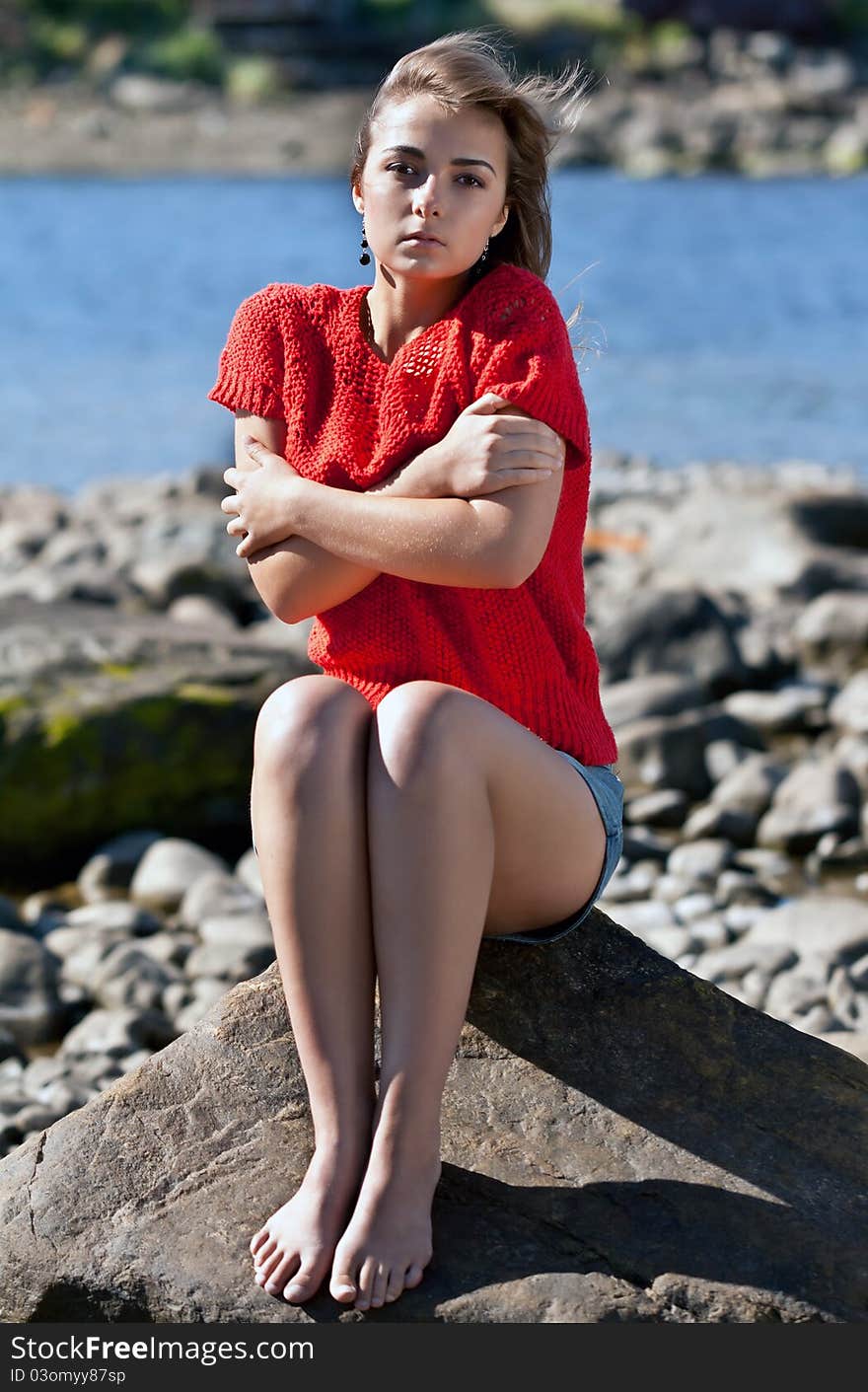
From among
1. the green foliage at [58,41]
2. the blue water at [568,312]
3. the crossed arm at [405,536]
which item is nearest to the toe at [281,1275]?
the crossed arm at [405,536]

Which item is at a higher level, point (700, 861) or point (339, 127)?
point (700, 861)

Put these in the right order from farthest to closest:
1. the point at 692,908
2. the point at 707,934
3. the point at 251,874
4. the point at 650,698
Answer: the point at 650,698 → the point at 251,874 → the point at 692,908 → the point at 707,934

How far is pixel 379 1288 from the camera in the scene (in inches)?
89.1

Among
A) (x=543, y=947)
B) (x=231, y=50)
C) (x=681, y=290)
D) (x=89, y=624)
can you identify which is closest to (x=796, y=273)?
(x=681, y=290)

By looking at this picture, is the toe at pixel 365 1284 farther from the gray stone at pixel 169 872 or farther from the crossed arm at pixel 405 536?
the gray stone at pixel 169 872

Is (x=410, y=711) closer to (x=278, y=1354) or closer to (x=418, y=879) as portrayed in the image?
(x=418, y=879)

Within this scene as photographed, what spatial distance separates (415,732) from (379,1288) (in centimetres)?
69

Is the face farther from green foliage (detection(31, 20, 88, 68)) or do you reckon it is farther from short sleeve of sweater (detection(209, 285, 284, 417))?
green foliage (detection(31, 20, 88, 68))

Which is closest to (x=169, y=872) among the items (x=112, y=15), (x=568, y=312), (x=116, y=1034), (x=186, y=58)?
(x=116, y=1034)

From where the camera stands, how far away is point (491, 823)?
2385 mm

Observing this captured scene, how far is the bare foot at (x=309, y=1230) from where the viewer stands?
2.29 m

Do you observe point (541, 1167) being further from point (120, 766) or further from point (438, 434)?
point (120, 766)

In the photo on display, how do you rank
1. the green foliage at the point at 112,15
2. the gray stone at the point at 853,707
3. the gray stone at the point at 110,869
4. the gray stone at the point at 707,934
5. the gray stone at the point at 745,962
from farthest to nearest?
the green foliage at the point at 112,15, the gray stone at the point at 853,707, the gray stone at the point at 110,869, the gray stone at the point at 707,934, the gray stone at the point at 745,962

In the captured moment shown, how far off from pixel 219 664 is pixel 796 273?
1995 centimetres
